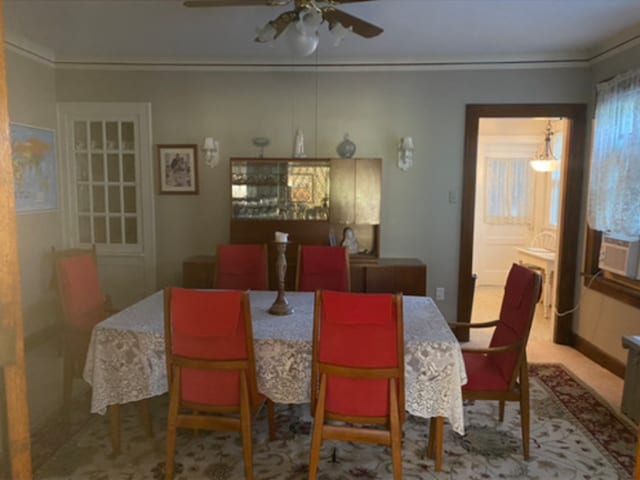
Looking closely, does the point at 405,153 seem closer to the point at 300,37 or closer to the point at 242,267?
the point at 242,267

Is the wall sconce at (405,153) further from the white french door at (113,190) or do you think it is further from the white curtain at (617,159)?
the white french door at (113,190)

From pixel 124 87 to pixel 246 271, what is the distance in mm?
2510

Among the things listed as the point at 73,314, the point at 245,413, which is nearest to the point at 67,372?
the point at 73,314

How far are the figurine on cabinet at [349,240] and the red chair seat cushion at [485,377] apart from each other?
203cm

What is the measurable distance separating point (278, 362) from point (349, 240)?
7.68 ft

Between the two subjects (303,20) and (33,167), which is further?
(33,167)

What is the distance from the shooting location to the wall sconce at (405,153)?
4.28 metres

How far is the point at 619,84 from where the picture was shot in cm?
356

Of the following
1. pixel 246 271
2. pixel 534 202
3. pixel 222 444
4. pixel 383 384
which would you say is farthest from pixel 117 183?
pixel 534 202

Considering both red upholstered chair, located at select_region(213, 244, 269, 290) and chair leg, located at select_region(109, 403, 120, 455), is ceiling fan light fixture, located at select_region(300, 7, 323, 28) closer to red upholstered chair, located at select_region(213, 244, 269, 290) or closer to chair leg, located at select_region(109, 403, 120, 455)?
red upholstered chair, located at select_region(213, 244, 269, 290)

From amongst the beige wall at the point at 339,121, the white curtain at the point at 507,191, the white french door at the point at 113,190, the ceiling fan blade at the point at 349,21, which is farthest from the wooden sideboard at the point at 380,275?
the white curtain at the point at 507,191

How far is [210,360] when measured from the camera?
205 centimetres

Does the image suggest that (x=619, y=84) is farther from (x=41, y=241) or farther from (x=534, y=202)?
(x=41, y=241)

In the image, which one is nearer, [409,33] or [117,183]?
[409,33]
